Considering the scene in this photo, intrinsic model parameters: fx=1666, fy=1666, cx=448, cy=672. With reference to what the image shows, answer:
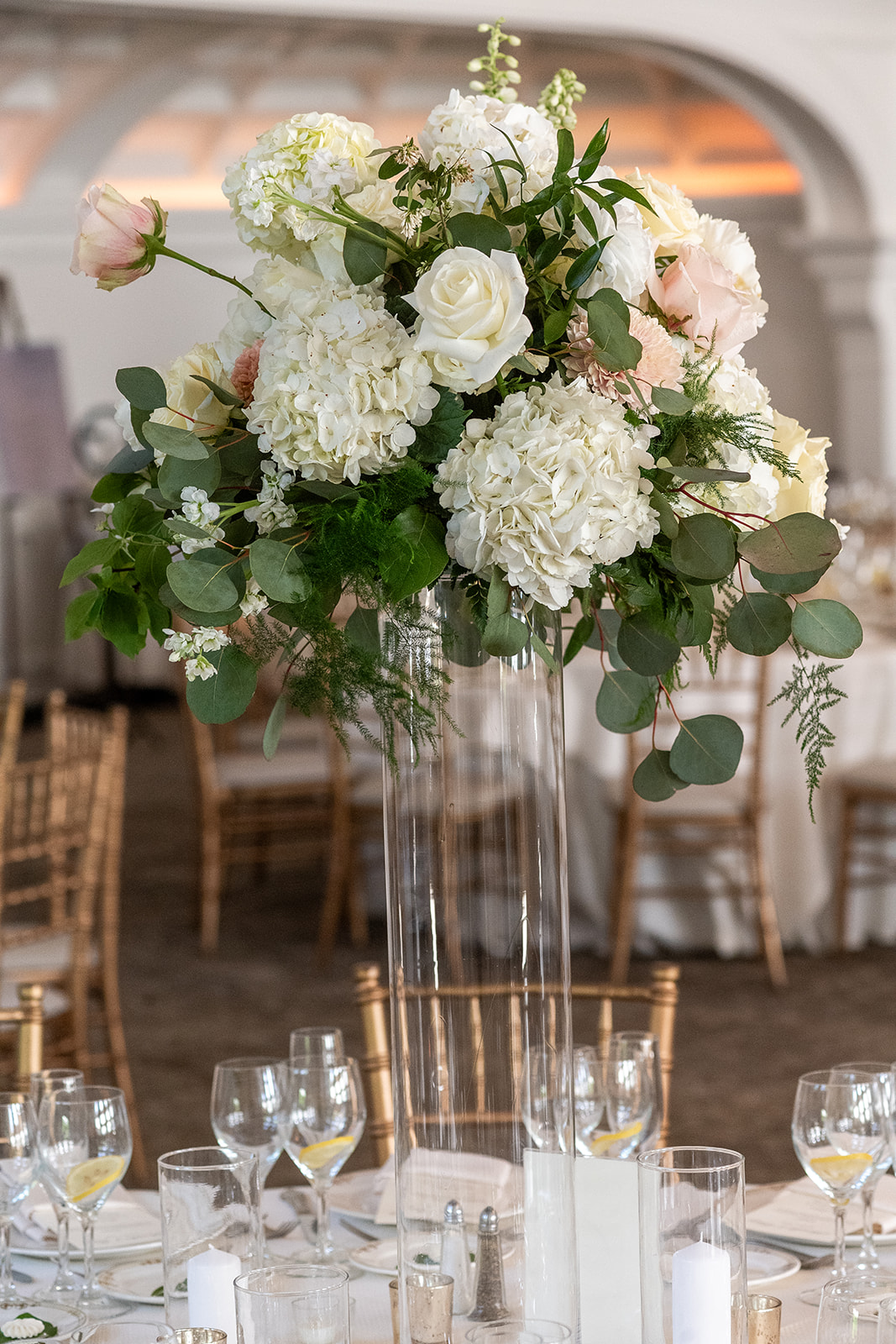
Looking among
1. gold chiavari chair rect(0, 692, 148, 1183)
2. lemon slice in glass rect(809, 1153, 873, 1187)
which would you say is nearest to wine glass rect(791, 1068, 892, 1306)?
lemon slice in glass rect(809, 1153, 873, 1187)

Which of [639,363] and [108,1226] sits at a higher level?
[639,363]

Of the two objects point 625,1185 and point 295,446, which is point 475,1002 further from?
point 295,446

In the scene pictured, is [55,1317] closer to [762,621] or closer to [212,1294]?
[212,1294]

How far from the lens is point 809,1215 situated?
1.54 meters

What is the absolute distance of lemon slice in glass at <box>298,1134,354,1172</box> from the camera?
57.9 inches

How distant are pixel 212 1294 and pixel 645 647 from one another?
533 millimetres

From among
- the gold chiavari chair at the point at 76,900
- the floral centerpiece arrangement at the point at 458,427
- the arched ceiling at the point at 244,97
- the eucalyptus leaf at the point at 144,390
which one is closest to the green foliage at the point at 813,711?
the floral centerpiece arrangement at the point at 458,427

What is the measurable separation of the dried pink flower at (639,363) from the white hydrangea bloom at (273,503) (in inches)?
7.9

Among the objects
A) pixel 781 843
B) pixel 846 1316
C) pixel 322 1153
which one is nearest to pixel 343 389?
pixel 846 1316

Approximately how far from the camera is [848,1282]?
1.10 metres

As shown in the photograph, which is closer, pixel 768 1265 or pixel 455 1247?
pixel 455 1247

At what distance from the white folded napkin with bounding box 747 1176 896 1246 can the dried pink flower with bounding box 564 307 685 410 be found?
2.68ft

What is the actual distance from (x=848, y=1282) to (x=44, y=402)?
353 inches

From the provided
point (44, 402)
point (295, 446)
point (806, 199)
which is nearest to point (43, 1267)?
point (295, 446)
